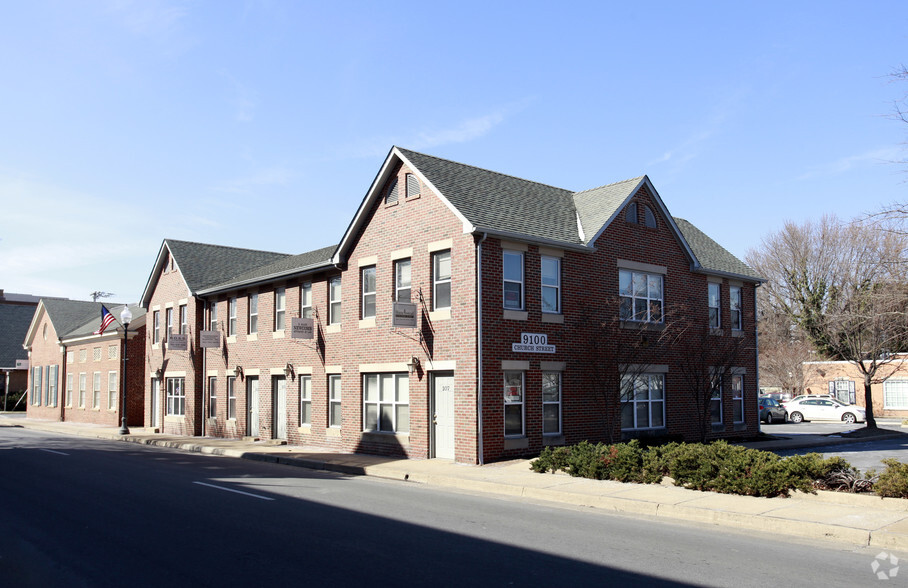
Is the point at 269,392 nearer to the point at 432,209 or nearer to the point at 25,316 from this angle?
→ the point at 432,209

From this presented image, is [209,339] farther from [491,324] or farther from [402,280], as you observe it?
[491,324]

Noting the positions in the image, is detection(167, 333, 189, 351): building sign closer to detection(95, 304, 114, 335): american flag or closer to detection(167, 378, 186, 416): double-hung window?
detection(167, 378, 186, 416): double-hung window

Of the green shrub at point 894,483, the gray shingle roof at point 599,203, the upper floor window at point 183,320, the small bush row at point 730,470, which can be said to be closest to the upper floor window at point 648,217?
the gray shingle roof at point 599,203

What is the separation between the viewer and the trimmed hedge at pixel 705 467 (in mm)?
12898

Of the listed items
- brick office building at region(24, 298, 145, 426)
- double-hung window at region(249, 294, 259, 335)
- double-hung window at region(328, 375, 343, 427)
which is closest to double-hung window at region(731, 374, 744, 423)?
double-hung window at region(328, 375, 343, 427)

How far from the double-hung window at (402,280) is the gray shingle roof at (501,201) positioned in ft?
8.51

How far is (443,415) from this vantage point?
19.5m

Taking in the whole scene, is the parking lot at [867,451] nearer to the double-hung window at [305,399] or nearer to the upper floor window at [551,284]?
the upper floor window at [551,284]

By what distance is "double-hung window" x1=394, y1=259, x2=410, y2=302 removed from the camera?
69.2 feet

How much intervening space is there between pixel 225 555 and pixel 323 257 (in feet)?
62.4

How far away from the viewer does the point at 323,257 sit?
2709 cm

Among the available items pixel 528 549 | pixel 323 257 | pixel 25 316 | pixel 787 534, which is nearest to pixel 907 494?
pixel 787 534

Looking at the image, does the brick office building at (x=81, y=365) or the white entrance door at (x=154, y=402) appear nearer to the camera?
the white entrance door at (x=154, y=402)

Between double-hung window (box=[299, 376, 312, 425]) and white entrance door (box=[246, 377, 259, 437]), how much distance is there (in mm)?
3335
